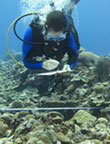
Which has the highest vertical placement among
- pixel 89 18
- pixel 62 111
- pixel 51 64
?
pixel 89 18

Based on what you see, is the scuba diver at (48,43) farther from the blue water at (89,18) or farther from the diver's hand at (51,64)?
the blue water at (89,18)

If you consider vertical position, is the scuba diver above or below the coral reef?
above

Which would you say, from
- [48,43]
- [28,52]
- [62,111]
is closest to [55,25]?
[48,43]

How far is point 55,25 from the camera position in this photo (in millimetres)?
3180

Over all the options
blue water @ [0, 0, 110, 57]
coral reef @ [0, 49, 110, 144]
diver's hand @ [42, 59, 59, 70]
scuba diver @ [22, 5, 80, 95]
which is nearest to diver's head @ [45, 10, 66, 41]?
scuba diver @ [22, 5, 80, 95]

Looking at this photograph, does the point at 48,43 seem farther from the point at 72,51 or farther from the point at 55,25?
the point at 72,51

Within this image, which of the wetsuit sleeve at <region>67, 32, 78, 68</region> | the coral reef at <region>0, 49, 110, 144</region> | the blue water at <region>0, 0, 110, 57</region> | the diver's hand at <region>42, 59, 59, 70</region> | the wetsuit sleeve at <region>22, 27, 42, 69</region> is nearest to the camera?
the coral reef at <region>0, 49, 110, 144</region>

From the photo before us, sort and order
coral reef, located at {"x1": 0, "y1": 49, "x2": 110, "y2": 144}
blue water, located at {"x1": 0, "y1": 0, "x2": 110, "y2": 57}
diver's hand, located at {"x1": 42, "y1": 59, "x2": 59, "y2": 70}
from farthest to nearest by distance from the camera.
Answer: blue water, located at {"x1": 0, "y1": 0, "x2": 110, "y2": 57}
diver's hand, located at {"x1": 42, "y1": 59, "x2": 59, "y2": 70}
coral reef, located at {"x1": 0, "y1": 49, "x2": 110, "y2": 144}

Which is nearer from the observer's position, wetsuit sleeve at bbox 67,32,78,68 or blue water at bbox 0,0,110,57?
wetsuit sleeve at bbox 67,32,78,68

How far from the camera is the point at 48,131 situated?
8.43 feet

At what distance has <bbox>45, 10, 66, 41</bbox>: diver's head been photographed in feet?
10.4

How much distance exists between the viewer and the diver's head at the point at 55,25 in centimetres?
318

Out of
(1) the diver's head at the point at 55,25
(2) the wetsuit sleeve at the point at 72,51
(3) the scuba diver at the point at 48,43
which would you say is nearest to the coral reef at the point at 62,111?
(2) the wetsuit sleeve at the point at 72,51

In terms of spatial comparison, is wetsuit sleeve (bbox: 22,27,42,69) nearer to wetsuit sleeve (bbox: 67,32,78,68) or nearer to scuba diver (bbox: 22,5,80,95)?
scuba diver (bbox: 22,5,80,95)
